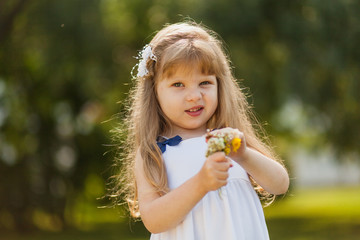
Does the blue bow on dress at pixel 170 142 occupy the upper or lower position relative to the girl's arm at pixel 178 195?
upper

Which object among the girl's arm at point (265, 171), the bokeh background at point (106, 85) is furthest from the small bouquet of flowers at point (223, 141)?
the bokeh background at point (106, 85)

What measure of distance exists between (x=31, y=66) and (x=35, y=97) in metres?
0.87

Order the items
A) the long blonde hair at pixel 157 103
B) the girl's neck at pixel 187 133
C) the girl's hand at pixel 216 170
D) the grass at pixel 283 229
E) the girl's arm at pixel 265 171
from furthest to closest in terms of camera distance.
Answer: the grass at pixel 283 229 < the girl's neck at pixel 187 133 < the long blonde hair at pixel 157 103 < the girl's arm at pixel 265 171 < the girl's hand at pixel 216 170

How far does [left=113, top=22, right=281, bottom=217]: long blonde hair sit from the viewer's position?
2344 millimetres

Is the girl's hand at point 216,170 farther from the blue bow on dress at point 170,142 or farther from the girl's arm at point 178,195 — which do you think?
the blue bow on dress at point 170,142

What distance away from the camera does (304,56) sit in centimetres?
971

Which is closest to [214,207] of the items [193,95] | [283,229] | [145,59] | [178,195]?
[178,195]

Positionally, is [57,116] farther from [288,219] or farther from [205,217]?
[205,217]

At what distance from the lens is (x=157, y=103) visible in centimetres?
254

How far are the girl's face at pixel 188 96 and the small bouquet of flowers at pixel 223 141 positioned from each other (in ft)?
1.11

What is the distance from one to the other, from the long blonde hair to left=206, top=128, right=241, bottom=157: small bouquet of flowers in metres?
0.40

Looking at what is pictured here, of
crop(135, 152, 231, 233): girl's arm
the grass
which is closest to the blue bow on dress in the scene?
crop(135, 152, 231, 233): girl's arm

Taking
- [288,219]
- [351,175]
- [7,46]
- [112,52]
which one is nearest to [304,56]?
[112,52]

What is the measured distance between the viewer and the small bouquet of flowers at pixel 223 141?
6.42ft
